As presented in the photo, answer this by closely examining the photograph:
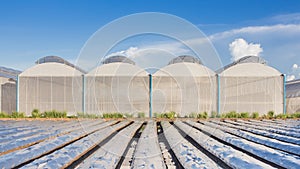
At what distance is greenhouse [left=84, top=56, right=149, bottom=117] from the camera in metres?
10.2

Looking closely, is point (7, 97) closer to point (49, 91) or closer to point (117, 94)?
point (49, 91)

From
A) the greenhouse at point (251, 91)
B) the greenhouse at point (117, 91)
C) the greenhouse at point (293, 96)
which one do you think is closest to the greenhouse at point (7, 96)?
the greenhouse at point (117, 91)

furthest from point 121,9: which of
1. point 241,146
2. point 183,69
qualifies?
point 183,69

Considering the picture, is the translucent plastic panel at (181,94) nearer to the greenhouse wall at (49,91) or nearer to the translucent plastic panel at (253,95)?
the translucent plastic panel at (253,95)

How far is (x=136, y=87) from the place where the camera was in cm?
1038

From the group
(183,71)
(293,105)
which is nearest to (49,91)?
(183,71)

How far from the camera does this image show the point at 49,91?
34.3ft

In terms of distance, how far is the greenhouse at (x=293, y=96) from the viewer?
12469 millimetres

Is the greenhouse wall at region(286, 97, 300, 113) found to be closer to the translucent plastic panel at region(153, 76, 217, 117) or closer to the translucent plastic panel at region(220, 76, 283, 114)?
the translucent plastic panel at region(220, 76, 283, 114)

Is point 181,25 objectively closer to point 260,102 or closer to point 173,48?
point 173,48

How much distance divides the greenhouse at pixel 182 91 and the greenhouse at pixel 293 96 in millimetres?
4637

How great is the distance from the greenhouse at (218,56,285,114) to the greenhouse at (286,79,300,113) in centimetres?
259

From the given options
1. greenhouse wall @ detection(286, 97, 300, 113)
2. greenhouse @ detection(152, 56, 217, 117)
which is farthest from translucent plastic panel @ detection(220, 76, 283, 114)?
greenhouse wall @ detection(286, 97, 300, 113)

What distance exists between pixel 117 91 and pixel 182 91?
2.60 metres
